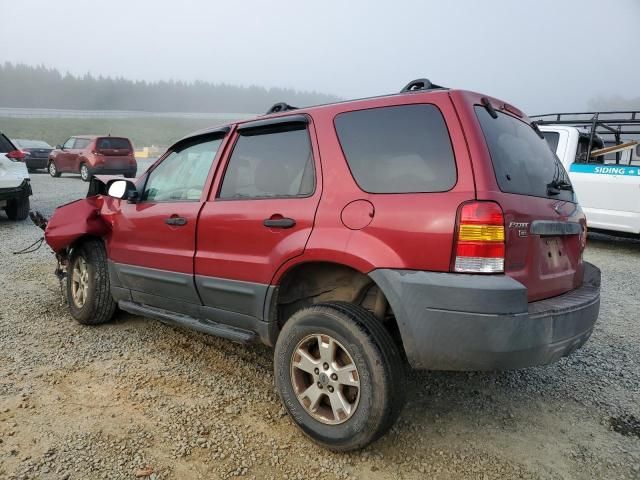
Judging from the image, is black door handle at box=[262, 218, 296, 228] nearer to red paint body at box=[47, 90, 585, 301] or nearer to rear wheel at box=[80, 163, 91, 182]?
red paint body at box=[47, 90, 585, 301]

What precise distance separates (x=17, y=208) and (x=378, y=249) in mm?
8924

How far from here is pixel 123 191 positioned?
11.7 ft

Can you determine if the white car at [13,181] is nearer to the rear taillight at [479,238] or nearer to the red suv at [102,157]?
the red suv at [102,157]

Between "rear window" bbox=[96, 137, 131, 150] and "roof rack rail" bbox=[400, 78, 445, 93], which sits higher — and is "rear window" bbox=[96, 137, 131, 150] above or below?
below

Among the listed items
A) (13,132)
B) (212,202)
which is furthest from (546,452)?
(13,132)

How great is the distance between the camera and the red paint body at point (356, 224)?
212 cm

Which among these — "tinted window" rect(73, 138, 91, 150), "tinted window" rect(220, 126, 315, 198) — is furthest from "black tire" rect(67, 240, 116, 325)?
"tinted window" rect(73, 138, 91, 150)

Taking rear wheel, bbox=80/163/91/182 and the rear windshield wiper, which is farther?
rear wheel, bbox=80/163/91/182

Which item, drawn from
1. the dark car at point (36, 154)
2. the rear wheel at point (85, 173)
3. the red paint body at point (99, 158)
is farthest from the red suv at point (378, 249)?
the dark car at point (36, 154)

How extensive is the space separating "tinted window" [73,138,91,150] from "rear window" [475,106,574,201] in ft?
58.4

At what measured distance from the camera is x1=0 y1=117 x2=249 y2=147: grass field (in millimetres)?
41250

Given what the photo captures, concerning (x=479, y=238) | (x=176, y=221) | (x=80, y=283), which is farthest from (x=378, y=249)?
(x=80, y=283)

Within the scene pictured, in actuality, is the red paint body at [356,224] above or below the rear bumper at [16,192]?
above

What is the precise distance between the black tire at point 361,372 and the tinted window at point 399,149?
0.65m
